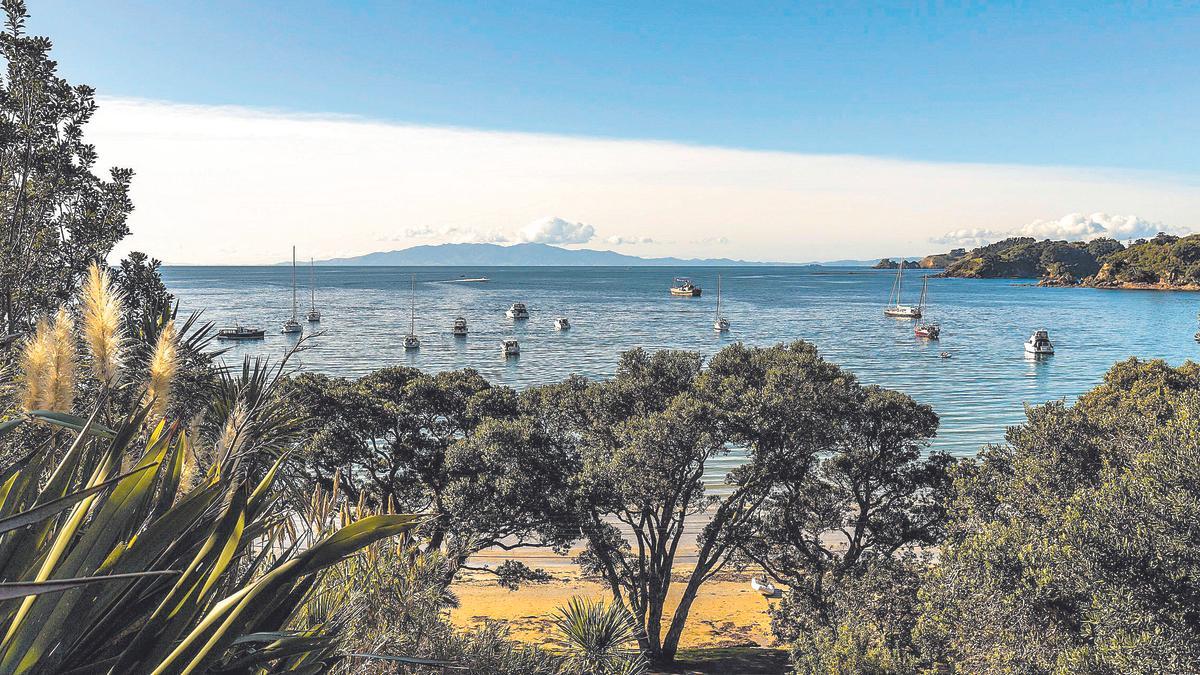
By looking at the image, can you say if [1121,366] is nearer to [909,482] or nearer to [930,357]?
[909,482]

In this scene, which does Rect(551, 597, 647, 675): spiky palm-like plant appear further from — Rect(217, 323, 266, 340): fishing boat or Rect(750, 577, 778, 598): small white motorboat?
Rect(217, 323, 266, 340): fishing boat

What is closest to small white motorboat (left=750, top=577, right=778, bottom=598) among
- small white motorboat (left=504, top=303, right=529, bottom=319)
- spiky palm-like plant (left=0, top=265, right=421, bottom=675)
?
spiky palm-like plant (left=0, top=265, right=421, bottom=675)

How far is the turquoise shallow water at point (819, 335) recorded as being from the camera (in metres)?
50.6

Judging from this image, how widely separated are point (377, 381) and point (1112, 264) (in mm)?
179826

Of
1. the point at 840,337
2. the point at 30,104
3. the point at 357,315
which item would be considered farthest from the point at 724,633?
the point at 357,315

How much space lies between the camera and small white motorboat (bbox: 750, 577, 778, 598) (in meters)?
19.4

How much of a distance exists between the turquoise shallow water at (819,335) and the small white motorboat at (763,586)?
15.9 metres

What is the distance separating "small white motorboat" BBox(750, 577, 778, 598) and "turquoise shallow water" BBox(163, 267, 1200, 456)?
15867mm

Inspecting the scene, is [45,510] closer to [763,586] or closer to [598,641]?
[598,641]

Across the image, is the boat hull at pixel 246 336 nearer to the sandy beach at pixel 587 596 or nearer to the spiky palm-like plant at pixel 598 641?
the sandy beach at pixel 587 596

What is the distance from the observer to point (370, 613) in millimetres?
Result: 5645

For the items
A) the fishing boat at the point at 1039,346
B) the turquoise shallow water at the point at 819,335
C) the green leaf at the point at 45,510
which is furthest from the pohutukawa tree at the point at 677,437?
the fishing boat at the point at 1039,346

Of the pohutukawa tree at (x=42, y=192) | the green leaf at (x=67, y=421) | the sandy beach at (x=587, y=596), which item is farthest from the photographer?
the sandy beach at (x=587, y=596)

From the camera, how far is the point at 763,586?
19797 mm
